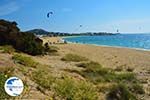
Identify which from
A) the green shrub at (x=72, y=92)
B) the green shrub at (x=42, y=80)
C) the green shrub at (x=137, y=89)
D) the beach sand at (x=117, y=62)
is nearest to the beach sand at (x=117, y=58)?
the beach sand at (x=117, y=62)

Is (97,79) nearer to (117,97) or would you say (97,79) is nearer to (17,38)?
(117,97)

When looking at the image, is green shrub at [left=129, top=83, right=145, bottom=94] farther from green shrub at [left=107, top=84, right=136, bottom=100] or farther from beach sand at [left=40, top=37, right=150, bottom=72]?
beach sand at [left=40, top=37, right=150, bottom=72]

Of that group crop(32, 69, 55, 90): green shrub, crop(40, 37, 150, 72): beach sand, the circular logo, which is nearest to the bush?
crop(40, 37, 150, 72): beach sand

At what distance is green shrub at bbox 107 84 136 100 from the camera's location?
10.6 metres

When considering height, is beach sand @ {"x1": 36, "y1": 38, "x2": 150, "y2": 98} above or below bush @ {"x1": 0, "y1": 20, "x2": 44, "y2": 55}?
below

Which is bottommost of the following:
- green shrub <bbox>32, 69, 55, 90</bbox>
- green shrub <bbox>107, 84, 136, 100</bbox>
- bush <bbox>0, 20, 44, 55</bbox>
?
green shrub <bbox>107, 84, 136, 100</bbox>

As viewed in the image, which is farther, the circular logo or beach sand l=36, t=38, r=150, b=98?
beach sand l=36, t=38, r=150, b=98

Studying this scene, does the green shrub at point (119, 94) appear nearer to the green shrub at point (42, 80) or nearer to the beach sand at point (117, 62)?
the beach sand at point (117, 62)

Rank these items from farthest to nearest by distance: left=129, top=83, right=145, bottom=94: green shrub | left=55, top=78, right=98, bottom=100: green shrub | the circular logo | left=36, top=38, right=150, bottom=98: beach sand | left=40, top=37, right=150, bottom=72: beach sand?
1. left=40, top=37, right=150, bottom=72: beach sand
2. left=36, top=38, right=150, bottom=98: beach sand
3. left=129, top=83, right=145, bottom=94: green shrub
4. left=55, top=78, right=98, bottom=100: green shrub
5. the circular logo

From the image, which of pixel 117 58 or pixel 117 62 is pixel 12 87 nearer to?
pixel 117 62

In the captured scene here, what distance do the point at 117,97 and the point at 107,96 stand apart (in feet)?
1.06

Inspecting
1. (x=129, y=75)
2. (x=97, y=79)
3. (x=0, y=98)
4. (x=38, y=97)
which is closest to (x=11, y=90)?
(x=0, y=98)

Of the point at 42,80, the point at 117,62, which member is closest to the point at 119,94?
the point at 42,80

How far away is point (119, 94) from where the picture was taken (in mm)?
10750
